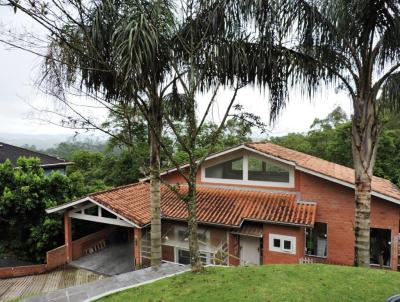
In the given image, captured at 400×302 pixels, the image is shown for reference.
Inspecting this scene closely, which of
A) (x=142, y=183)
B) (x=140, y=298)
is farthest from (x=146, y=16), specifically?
(x=142, y=183)

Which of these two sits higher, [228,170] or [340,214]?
[228,170]

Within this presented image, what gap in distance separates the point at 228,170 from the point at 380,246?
7093 millimetres

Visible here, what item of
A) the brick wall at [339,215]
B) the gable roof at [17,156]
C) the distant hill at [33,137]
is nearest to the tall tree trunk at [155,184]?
the distant hill at [33,137]

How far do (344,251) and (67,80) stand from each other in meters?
11.6

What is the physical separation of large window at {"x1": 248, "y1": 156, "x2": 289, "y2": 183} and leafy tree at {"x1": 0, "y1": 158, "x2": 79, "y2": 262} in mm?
9779

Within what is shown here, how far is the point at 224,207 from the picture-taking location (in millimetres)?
12688

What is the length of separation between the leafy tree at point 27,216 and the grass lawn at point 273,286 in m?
9.55

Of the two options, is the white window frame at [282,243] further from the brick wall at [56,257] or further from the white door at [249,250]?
the brick wall at [56,257]

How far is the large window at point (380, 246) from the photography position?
11649mm

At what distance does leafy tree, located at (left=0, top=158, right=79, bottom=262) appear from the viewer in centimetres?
1366

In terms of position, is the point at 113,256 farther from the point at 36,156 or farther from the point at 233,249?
the point at 36,156

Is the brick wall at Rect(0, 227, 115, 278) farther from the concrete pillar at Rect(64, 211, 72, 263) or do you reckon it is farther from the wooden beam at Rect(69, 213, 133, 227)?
the wooden beam at Rect(69, 213, 133, 227)

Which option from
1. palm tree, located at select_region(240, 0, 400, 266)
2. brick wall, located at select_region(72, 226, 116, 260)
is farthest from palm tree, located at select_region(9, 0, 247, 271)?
brick wall, located at select_region(72, 226, 116, 260)

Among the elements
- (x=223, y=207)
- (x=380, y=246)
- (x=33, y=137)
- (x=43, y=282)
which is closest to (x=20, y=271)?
(x=43, y=282)
